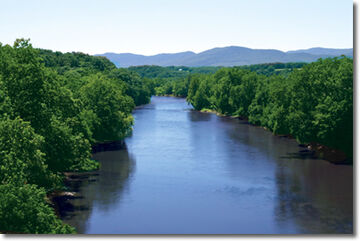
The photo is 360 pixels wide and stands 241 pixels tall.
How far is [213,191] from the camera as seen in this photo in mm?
42000

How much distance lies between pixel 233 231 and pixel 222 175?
56.3ft

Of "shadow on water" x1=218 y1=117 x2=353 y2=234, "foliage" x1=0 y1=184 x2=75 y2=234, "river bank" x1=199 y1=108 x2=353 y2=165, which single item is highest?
"foliage" x1=0 y1=184 x2=75 y2=234

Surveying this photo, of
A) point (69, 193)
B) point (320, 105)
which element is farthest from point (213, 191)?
point (320, 105)

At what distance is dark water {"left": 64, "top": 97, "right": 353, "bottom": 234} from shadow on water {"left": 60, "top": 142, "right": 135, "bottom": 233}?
88mm

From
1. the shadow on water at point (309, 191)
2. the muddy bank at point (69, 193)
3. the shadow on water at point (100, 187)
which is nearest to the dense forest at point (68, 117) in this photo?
the muddy bank at point (69, 193)

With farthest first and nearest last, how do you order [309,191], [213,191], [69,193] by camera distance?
[309,191] → [213,191] → [69,193]

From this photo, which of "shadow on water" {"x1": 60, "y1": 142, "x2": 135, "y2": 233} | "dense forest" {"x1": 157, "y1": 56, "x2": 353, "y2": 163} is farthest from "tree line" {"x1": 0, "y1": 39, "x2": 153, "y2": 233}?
"dense forest" {"x1": 157, "y1": 56, "x2": 353, "y2": 163}

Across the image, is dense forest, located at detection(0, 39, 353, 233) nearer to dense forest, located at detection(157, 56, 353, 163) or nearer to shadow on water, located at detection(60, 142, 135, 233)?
dense forest, located at detection(157, 56, 353, 163)

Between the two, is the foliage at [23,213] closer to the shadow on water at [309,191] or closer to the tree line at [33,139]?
the tree line at [33,139]

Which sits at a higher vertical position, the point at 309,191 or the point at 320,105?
the point at 320,105

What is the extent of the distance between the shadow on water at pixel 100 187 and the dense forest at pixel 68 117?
164cm

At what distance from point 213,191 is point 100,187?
10.5m

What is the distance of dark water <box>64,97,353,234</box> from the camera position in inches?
1294

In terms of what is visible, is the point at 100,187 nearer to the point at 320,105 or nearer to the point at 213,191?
the point at 213,191
